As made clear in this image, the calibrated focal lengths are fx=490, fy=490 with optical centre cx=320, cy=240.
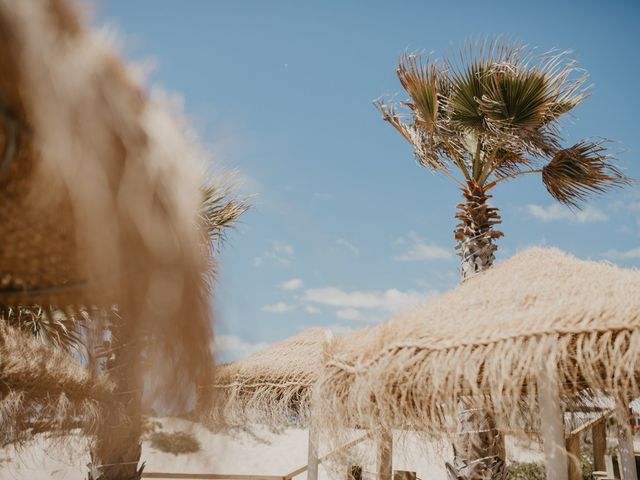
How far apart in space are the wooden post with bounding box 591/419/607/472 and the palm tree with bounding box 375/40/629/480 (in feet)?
11.7

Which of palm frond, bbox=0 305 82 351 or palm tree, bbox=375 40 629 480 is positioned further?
palm tree, bbox=375 40 629 480

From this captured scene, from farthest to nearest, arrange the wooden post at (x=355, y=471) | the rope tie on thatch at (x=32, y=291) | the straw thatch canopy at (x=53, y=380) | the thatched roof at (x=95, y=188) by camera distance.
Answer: the wooden post at (x=355, y=471) → the straw thatch canopy at (x=53, y=380) → the rope tie on thatch at (x=32, y=291) → the thatched roof at (x=95, y=188)

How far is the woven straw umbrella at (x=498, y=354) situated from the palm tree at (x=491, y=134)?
191cm

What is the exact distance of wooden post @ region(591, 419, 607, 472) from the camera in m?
7.80

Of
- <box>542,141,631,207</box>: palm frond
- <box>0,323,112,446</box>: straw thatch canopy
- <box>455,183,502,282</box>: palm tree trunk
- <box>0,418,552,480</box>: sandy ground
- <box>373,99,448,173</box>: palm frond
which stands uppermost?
<box>373,99,448,173</box>: palm frond

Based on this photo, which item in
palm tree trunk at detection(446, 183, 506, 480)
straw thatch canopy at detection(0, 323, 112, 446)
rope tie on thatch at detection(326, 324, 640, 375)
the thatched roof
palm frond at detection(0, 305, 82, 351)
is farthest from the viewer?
palm tree trunk at detection(446, 183, 506, 480)

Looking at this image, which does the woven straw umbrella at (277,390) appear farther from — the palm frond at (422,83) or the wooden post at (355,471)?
the palm frond at (422,83)

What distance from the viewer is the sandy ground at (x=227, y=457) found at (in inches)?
26.6

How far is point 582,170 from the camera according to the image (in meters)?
6.47

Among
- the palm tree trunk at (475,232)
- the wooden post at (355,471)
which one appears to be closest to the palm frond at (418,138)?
the palm tree trunk at (475,232)

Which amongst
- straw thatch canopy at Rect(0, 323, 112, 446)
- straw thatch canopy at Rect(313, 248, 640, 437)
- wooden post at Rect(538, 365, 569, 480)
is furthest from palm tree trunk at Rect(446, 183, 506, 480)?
straw thatch canopy at Rect(0, 323, 112, 446)

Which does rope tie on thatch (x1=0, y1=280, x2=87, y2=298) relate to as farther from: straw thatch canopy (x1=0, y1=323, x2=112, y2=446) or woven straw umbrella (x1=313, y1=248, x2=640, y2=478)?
woven straw umbrella (x1=313, y1=248, x2=640, y2=478)

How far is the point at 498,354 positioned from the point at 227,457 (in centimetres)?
246

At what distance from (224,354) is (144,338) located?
109mm
